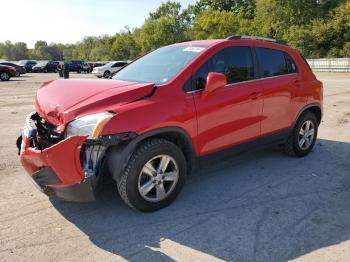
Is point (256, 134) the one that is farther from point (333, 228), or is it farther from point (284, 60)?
point (333, 228)

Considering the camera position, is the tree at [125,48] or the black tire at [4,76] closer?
the black tire at [4,76]

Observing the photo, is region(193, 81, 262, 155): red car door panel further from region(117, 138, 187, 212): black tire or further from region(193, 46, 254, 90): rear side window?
region(117, 138, 187, 212): black tire

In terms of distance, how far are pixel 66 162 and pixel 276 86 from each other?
3.15 metres

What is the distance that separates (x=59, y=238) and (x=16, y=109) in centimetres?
908

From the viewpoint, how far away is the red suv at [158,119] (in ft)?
11.5

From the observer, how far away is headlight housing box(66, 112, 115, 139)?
3.43m

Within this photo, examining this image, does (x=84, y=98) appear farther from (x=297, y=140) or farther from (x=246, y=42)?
(x=297, y=140)

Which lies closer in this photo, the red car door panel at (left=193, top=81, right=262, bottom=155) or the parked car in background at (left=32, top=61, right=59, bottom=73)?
the red car door panel at (left=193, top=81, right=262, bottom=155)

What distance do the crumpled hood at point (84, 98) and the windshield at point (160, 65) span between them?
0.40 m

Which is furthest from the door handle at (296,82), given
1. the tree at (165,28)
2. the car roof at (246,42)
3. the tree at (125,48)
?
the tree at (125,48)

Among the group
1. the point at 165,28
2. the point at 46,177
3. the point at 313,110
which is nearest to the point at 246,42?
the point at 313,110

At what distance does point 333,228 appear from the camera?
3686mm

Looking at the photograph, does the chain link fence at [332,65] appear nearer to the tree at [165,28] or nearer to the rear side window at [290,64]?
the rear side window at [290,64]

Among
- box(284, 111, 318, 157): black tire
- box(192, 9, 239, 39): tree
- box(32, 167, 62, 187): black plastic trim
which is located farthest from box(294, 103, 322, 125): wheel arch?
box(192, 9, 239, 39): tree
